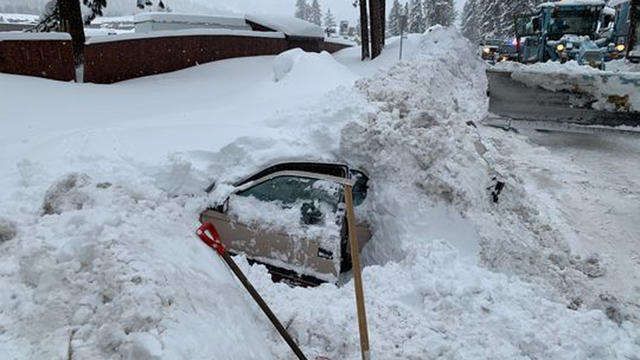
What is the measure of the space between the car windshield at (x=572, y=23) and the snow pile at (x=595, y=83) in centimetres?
724

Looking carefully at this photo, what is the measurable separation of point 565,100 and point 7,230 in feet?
34.7

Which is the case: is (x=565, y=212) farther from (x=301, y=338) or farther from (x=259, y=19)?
(x=259, y=19)

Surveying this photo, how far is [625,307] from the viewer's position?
15.3 feet

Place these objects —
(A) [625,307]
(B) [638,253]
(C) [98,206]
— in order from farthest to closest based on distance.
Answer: (B) [638,253] < (A) [625,307] < (C) [98,206]

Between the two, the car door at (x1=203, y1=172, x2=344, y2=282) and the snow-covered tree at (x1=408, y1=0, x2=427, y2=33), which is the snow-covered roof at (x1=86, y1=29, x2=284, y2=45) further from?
the snow-covered tree at (x1=408, y1=0, x2=427, y2=33)

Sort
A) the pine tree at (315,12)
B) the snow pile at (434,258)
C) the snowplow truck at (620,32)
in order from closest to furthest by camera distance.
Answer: the snow pile at (434,258) < the snowplow truck at (620,32) < the pine tree at (315,12)

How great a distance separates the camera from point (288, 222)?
4.48 m

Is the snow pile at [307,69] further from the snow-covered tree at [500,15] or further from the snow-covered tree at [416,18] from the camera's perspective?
the snow-covered tree at [416,18]

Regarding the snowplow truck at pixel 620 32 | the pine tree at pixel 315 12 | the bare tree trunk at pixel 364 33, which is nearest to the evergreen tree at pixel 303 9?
the pine tree at pixel 315 12

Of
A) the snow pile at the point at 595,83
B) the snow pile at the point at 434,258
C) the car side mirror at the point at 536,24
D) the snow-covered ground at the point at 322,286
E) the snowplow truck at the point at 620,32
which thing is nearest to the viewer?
the snow-covered ground at the point at 322,286

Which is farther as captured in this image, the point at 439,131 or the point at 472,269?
the point at 439,131

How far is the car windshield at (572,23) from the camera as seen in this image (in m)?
16.2

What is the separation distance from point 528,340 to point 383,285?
50.3 inches

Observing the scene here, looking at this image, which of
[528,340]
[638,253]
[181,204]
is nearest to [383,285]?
[528,340]
